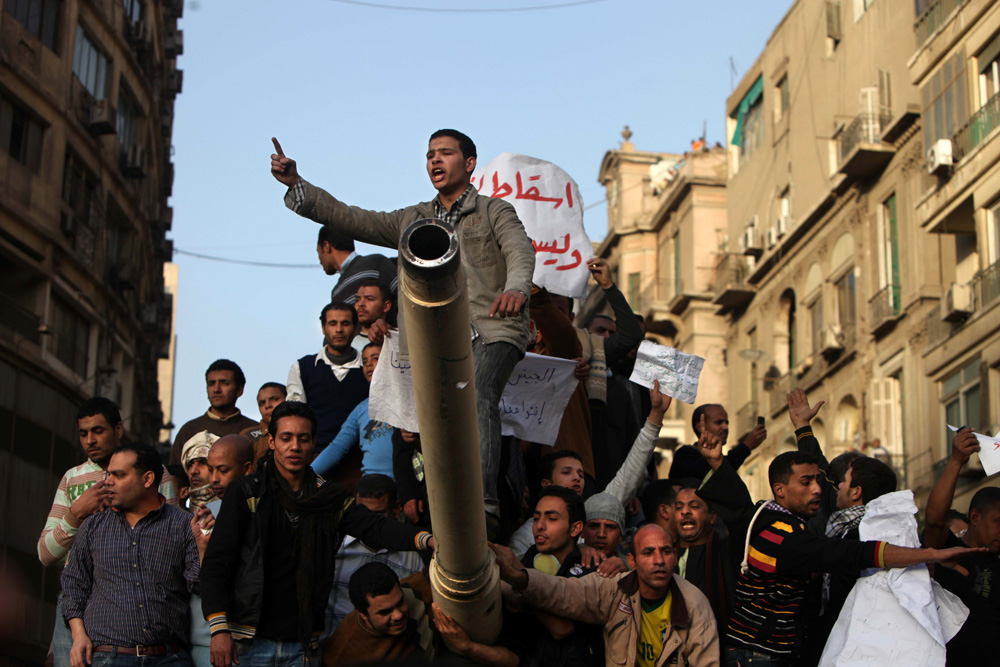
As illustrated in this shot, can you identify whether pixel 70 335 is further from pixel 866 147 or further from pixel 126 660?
pixel 126 660

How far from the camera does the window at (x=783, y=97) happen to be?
140 ft

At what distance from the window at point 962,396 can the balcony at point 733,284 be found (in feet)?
46.2

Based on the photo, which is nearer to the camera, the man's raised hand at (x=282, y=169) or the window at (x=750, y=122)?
the man's raised hand at (x=282, y=169)

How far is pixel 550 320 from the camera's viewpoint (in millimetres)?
9453

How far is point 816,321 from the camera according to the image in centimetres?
4003

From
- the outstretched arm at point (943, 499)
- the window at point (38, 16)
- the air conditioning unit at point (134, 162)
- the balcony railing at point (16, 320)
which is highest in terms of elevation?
the window at point (38, 16)

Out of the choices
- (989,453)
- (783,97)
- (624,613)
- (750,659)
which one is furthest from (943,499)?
(783,97)

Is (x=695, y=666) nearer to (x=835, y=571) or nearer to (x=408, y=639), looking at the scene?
(x=835, y=571)

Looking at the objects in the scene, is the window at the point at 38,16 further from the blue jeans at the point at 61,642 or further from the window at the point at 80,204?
the blue jeans at the point at 61,642

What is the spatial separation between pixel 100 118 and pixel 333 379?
2169 centimetres

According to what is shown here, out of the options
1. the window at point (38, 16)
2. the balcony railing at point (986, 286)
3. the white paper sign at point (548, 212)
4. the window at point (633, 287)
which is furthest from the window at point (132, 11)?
the white paper sign at point (548, 212)

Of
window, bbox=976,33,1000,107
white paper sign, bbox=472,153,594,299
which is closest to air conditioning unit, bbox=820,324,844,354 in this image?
window, bbox=976,33,1000,107

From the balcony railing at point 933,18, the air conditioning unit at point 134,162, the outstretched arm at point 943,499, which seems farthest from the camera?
the air conditioning unit at point 134,162

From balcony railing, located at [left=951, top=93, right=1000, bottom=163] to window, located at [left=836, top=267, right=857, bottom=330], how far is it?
7346mm
